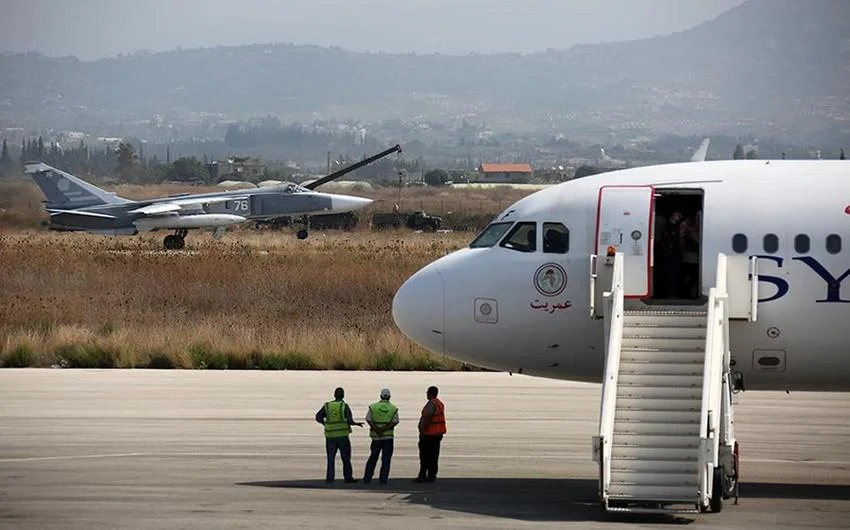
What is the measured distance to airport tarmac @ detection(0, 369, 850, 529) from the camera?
20422mm

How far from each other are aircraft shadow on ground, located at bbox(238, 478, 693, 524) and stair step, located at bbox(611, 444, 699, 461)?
0.85 metres

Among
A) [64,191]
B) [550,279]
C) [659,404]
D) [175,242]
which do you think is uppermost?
[64,191]

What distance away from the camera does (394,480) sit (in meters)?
23.4

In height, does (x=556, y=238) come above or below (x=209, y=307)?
above

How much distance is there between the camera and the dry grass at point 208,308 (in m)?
39.1

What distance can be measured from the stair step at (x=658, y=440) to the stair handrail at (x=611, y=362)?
6.6 inches

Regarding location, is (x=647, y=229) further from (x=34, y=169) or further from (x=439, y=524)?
(x=34, y=169)

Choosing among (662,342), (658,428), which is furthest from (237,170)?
(658,428)

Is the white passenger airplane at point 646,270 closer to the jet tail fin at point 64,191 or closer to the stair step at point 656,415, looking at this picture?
the stair step at point 656,415

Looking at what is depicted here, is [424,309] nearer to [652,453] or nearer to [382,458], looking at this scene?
[382,458]

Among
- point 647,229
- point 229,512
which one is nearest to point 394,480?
point 229,512

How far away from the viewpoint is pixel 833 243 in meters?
22.0

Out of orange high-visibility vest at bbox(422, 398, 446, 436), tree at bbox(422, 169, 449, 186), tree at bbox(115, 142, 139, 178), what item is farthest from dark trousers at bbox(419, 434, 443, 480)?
tree at bbox(422, 169, 449, 186)

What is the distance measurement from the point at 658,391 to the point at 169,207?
6334 cm
